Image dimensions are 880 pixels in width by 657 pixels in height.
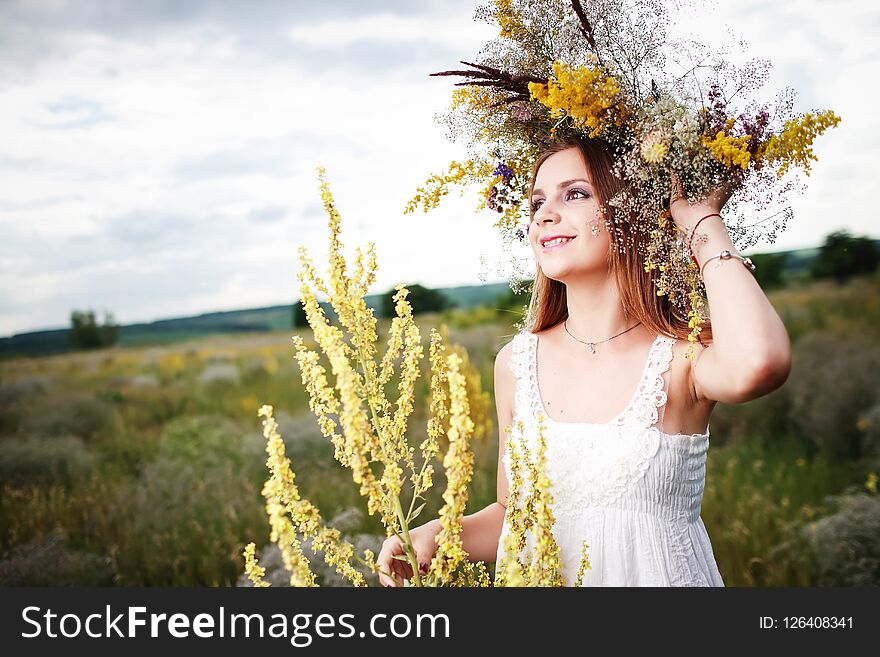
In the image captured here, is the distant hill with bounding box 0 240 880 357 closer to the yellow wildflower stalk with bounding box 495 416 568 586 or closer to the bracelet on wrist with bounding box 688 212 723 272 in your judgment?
the bracelet on wrist with bounding box 688 212 723 272

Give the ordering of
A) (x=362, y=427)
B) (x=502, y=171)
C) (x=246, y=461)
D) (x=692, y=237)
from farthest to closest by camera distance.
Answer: (x=246, y=461), (x=502, y=171), (x=692, y=237), (x=362, y=427)

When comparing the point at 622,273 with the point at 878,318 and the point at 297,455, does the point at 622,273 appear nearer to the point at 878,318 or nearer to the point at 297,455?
the point at 297,455

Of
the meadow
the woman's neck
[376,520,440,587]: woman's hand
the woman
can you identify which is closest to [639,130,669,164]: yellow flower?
the woman

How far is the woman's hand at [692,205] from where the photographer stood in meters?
1.30

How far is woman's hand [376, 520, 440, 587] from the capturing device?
4.28ft

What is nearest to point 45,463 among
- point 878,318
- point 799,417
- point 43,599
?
point 43,599

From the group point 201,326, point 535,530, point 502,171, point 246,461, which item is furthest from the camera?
point 201,326

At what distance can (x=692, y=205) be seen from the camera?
131 centimetres

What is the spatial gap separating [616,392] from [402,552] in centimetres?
56

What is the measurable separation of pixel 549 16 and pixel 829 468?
377 centimetres

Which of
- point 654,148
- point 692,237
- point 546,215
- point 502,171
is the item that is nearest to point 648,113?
point 654,148

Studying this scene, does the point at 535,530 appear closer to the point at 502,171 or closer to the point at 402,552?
the point at 402,552

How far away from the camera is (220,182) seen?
4055 mm

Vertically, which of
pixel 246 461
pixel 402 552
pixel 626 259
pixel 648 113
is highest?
pixel 648 113
